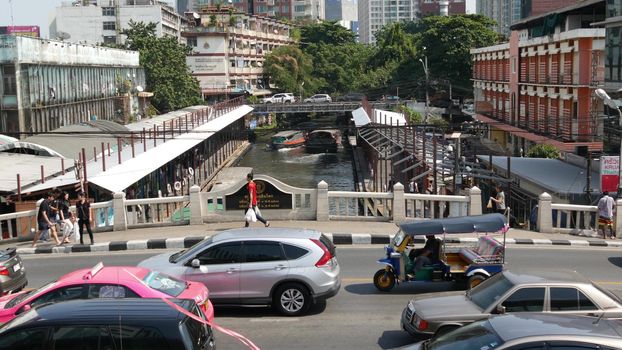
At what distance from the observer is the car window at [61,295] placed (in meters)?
11.7

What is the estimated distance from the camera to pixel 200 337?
9.12 m

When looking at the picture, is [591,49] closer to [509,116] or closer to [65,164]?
[509,116]

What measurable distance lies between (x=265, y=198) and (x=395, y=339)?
490 inches

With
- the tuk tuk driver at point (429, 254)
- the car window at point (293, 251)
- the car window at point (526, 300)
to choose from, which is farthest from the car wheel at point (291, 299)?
the car window at point (526, 300)

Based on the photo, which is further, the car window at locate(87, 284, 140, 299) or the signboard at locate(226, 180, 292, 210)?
the signboard at locate(226, 180, 292, 210)

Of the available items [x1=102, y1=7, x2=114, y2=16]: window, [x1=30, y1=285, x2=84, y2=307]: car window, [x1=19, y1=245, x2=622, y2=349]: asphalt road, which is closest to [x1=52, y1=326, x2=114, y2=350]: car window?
[x1=30, y1=285, x2=84, y2=307]: car window

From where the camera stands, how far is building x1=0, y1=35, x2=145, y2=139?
38.3m

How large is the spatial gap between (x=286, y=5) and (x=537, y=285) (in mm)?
158048

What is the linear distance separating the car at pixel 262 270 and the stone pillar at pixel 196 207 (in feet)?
33.5

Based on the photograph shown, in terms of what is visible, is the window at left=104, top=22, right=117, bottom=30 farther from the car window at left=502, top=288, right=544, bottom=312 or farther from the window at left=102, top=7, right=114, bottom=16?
the car window at left=502, top=288, right=544, bottom=312

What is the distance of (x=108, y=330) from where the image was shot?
8758mm

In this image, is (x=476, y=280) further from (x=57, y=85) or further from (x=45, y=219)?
(x=57, y=85)

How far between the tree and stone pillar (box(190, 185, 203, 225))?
4689 cm

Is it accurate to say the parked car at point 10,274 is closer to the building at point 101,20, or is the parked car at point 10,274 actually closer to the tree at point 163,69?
the tree at point 163,69
